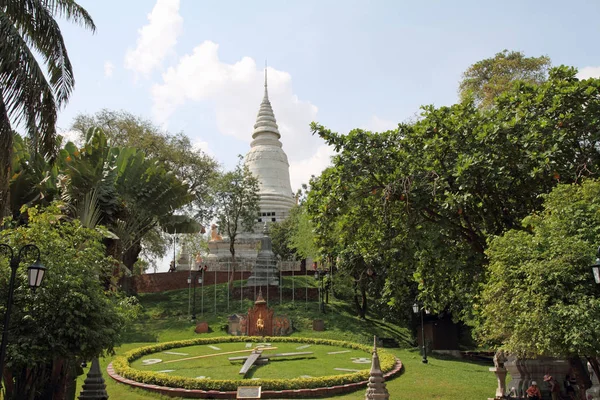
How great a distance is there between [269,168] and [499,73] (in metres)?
31.6

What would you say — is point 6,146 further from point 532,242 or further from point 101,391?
point 532,242

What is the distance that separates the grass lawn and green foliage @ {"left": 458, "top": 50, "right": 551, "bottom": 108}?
12.8 metres

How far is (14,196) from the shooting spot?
66.5 feet

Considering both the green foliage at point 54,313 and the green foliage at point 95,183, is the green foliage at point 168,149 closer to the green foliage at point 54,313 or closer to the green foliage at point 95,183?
the green foliage at point 95,183

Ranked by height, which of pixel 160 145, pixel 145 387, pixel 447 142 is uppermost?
pixel 160 145

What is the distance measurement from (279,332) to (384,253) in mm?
11135

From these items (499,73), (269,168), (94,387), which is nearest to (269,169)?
(269,168)

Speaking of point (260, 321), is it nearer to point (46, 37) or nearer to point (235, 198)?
point (235, 198)

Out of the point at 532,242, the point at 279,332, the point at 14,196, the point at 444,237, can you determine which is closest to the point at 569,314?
the point at 532,242

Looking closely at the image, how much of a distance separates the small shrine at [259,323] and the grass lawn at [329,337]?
2.20ft

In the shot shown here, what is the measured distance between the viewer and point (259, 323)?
Answer: 79.1ft

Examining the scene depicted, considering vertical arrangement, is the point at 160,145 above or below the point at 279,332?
above

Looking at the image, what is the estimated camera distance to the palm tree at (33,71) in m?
9.95

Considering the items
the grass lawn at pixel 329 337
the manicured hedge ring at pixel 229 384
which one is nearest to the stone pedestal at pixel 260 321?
the grass lawn at pixel 329 337
